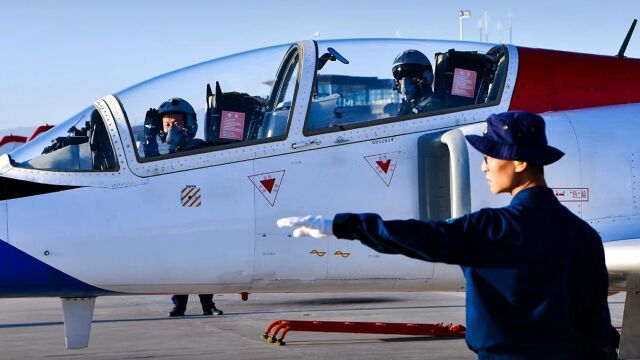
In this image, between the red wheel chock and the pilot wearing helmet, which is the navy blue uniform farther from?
the red wheel chock

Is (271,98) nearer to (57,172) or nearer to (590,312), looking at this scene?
(57,172)

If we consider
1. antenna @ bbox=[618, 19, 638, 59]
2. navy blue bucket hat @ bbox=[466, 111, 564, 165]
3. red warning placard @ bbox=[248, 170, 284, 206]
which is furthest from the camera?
antenna @ bbox=[618, 19, 638, 59]

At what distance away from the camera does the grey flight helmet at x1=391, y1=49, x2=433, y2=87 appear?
7.62 metres

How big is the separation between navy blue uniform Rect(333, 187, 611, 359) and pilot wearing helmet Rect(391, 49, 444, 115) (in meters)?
4.27

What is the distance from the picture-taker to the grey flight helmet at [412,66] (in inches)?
300

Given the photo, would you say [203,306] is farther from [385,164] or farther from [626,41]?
[626,41]

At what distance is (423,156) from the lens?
24.0 ft

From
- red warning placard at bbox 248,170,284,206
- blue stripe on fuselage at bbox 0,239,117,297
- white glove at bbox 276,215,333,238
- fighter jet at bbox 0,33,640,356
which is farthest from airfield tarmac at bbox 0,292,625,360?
white glove at bbox 276,215,333,238

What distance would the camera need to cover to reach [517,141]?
3318 mm

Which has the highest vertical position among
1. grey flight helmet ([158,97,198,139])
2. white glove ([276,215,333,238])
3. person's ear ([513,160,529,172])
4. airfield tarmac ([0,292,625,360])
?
grey flight helmet ([158,97,198,139])

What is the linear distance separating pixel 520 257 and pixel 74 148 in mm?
4839

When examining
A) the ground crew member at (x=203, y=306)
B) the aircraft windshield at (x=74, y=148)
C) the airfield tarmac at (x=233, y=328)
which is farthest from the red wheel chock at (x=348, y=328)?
the aircraft windshield at (x=74, y=148)

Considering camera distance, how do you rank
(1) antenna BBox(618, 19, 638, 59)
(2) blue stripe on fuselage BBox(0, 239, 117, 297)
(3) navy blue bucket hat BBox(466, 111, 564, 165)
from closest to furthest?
1. (3) navy blue bucket hat BBox(466, 111, 564, 165)
2. (2) blue stripe on fuselage BBox(0, 239, 117, 297)
3. (1) antenna BBox(618, 19, 638, 59)

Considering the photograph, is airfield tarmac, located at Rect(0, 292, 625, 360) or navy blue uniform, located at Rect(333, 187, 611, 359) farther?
airfield tarmac, located at Rect(0, 292, 625, 360)
